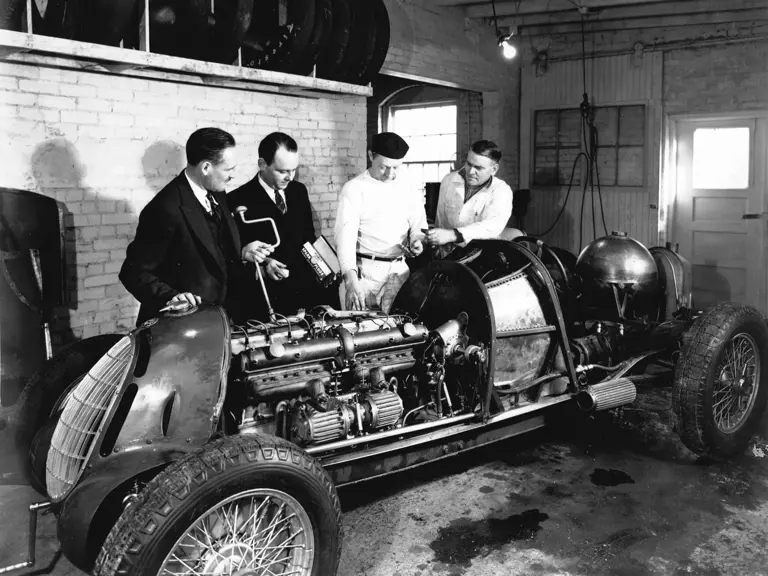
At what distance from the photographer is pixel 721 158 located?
10.4m

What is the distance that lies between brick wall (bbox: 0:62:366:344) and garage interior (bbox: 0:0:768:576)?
0.6 inches

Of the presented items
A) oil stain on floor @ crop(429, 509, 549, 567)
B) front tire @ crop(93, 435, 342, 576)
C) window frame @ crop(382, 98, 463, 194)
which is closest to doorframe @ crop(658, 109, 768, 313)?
window frame @ crop(382, 98, 463, 194)

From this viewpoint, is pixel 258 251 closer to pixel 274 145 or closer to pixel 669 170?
pixel 274 145

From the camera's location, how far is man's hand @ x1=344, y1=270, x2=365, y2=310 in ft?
15.6

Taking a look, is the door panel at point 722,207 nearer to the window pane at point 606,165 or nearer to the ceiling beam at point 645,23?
the window pane at point 606,165

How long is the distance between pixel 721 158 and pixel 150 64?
26.2 feet

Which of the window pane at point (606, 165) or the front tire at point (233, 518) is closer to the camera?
the front tire at point (233, 518)

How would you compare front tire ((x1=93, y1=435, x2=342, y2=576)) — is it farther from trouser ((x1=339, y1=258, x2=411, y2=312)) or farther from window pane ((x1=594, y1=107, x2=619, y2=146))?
window pane ((x1=594, y1=107, x2=619, y2=146))

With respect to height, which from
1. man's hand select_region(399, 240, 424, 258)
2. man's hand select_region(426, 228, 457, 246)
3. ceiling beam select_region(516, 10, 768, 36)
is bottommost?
man's hand select_region(399, 240, 424, 258)

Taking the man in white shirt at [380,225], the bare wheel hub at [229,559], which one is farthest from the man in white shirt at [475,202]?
the bare wheel hub at [229,559]

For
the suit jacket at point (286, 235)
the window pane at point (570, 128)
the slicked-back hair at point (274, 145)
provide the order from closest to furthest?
the slicked-back hair at point (274, 145), the suit jacket at point (286, 235), the window pane at point (570, 128)

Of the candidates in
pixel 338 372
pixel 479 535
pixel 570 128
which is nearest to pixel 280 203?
pixel 338 372

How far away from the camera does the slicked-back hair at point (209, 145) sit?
3.93 meters

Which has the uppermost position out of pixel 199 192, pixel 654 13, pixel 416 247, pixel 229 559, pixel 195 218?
pixel 654 13
